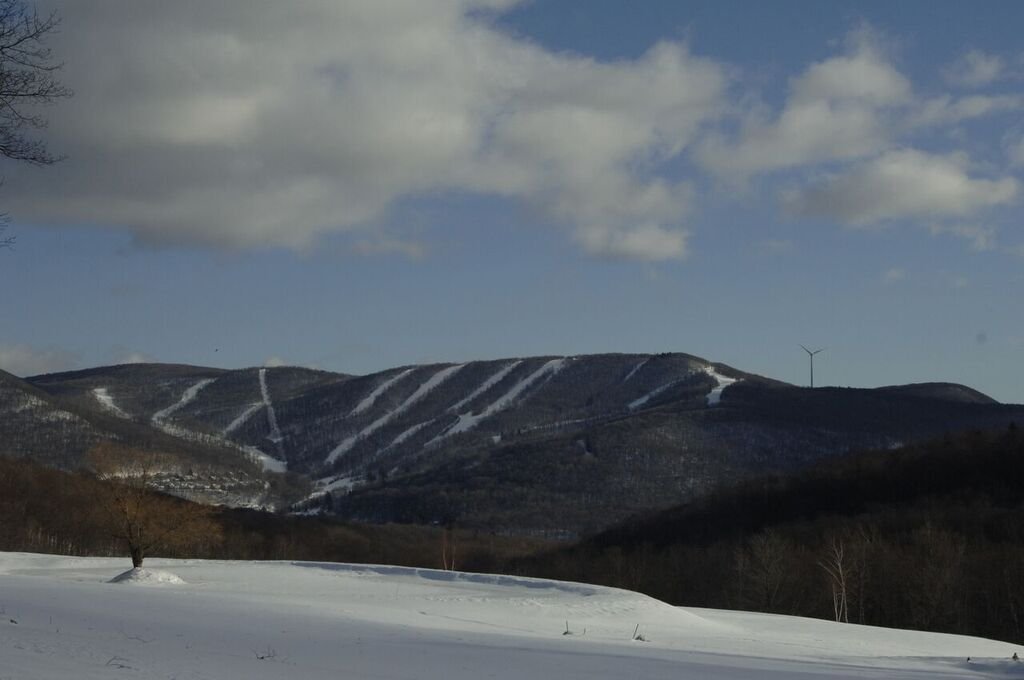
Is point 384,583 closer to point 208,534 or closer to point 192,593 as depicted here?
point 192,593

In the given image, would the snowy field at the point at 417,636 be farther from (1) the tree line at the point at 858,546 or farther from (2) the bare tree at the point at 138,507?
(1) the tree line at the point at 858,546

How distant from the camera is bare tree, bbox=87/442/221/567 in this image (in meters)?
50.7

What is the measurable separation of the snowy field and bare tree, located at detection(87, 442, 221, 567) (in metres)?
3.01

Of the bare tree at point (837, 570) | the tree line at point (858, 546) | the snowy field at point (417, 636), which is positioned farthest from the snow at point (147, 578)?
the bare tree at point (837, 570)

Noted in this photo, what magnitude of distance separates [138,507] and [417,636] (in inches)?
1227

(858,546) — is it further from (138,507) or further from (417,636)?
(417,636)

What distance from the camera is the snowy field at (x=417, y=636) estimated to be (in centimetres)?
1695

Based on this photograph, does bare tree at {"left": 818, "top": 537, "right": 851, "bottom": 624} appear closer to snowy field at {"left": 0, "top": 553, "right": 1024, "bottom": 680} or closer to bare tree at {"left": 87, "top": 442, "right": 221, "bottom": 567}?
snowy field at {"left": 0, "top": 553, "right": 1024, "bottom": 680}

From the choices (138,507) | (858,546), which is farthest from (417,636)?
(858,546)

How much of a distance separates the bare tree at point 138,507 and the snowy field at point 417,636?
301 cm

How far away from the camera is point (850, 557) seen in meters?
87.5

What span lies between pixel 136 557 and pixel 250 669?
1411 inches

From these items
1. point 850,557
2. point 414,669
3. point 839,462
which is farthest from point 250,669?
point 839,462

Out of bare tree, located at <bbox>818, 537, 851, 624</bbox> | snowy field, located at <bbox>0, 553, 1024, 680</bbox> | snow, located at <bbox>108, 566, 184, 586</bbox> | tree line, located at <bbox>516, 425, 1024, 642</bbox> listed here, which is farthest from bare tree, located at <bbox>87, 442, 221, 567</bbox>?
bare tree, located at <bbox>818, 537, 851, 624</bbox>
